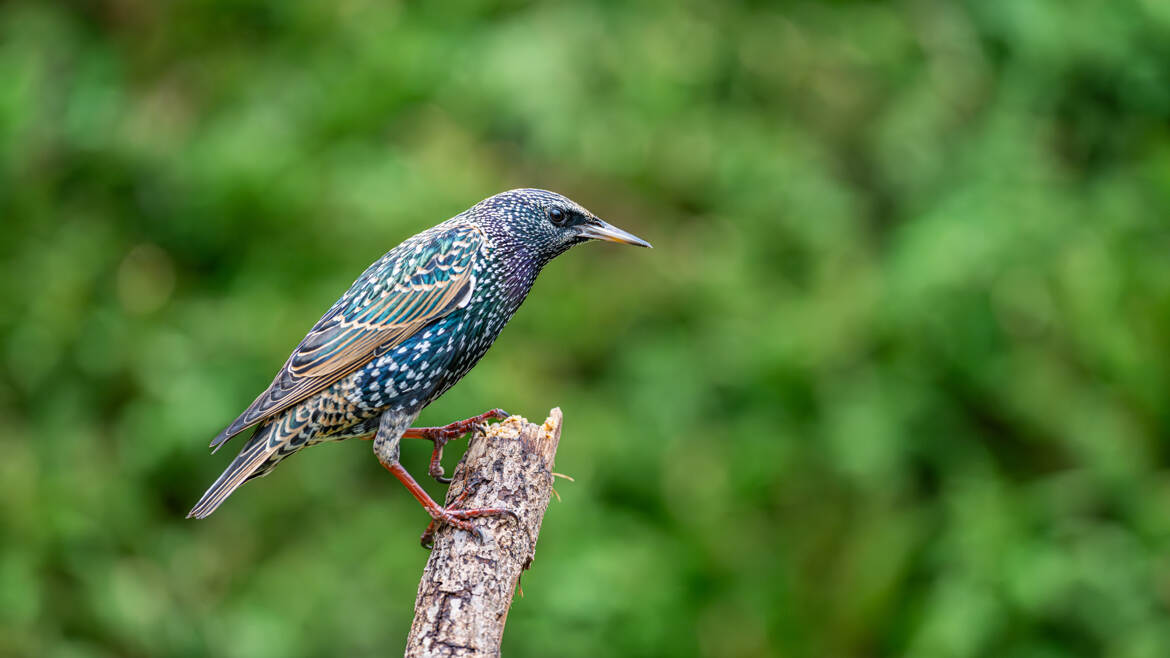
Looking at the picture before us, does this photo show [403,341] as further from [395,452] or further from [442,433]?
[442,433]

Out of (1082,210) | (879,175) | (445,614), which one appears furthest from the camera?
(879,175)

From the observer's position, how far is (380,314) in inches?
115

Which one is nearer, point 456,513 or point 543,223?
point 456,513

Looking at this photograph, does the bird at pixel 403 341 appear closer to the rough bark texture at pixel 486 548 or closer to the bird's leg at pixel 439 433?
the rough bark texture at pixel 486 548

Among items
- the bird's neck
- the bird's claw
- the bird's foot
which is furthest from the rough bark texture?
the bird's neck

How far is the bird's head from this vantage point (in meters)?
2.99

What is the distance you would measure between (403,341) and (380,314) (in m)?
0.12

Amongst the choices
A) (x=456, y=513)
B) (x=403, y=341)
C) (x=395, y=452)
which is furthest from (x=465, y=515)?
(x=403, y=341)

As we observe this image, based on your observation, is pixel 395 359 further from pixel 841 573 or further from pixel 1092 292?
pixel 1092 292

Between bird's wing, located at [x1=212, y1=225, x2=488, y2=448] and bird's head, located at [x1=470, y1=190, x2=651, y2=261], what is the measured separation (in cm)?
8

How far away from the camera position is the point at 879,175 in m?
6.46

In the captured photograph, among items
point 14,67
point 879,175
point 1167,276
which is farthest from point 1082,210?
point 14,67

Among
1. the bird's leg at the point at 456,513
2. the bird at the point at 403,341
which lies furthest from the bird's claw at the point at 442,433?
the bird's leg at the point at 456,513

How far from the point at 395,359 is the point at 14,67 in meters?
4.56
